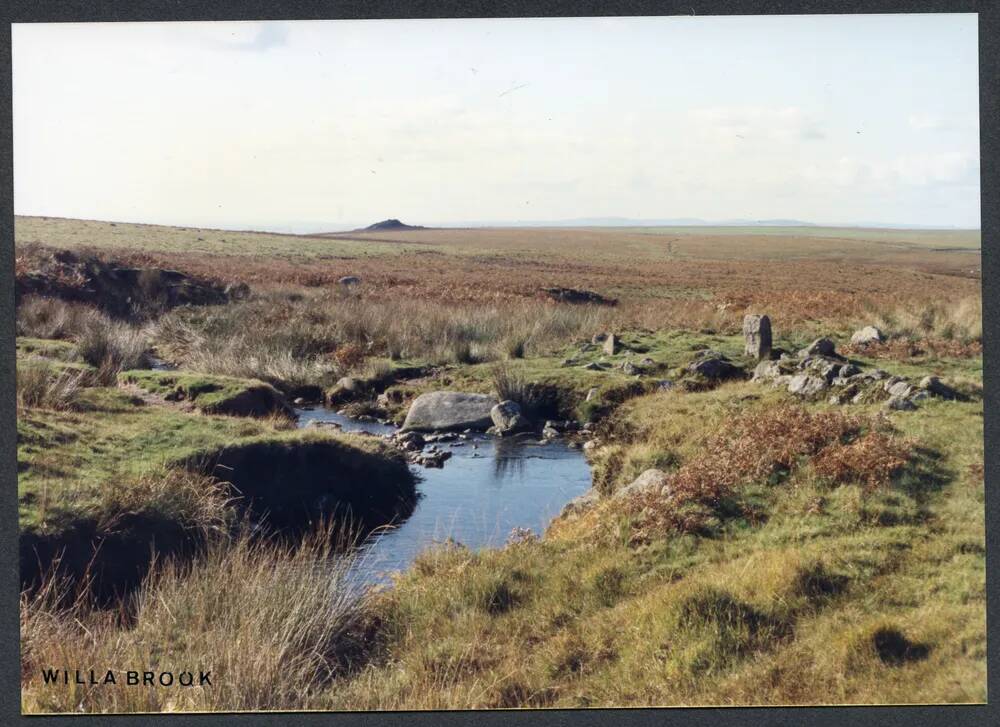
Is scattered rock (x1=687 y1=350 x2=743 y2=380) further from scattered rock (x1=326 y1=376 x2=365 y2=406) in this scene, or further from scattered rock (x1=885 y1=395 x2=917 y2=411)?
scattered rock (x1=326 y1=376 x2=365 y2=406)

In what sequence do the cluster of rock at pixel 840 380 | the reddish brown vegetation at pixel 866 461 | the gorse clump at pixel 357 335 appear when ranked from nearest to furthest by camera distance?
the reddish brown vegetation at pixel 866 461 → the cluster of rock at pixel 840 380 → the gorse clump at pixel 357 335

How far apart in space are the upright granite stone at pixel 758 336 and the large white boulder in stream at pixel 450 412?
3.13m

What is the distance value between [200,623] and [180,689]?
0.52 metres

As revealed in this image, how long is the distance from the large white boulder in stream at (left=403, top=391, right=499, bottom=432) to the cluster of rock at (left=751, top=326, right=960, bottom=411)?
10.7ft

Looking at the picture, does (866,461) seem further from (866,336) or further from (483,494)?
(483,494)

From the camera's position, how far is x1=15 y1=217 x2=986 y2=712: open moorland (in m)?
6.61

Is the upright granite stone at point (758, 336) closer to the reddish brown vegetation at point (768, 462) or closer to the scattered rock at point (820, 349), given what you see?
the scattered rock at point (820, 349)

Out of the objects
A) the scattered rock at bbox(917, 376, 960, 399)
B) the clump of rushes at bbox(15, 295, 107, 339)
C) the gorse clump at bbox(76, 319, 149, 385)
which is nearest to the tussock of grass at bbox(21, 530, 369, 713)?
the gorse clump at bbox(76, 319, 149, 385)

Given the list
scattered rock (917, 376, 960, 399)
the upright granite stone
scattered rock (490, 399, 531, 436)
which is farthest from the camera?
scattered rock (490, 399, 531, 436)

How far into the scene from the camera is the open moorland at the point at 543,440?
260 inches

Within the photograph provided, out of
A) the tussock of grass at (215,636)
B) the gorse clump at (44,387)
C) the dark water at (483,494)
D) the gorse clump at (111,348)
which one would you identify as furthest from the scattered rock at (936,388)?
the gorse clump at (111,348)

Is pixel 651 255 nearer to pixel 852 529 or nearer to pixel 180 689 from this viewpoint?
pixel 852 529

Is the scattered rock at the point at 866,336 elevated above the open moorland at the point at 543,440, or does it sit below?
above

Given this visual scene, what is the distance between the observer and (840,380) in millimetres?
9289
